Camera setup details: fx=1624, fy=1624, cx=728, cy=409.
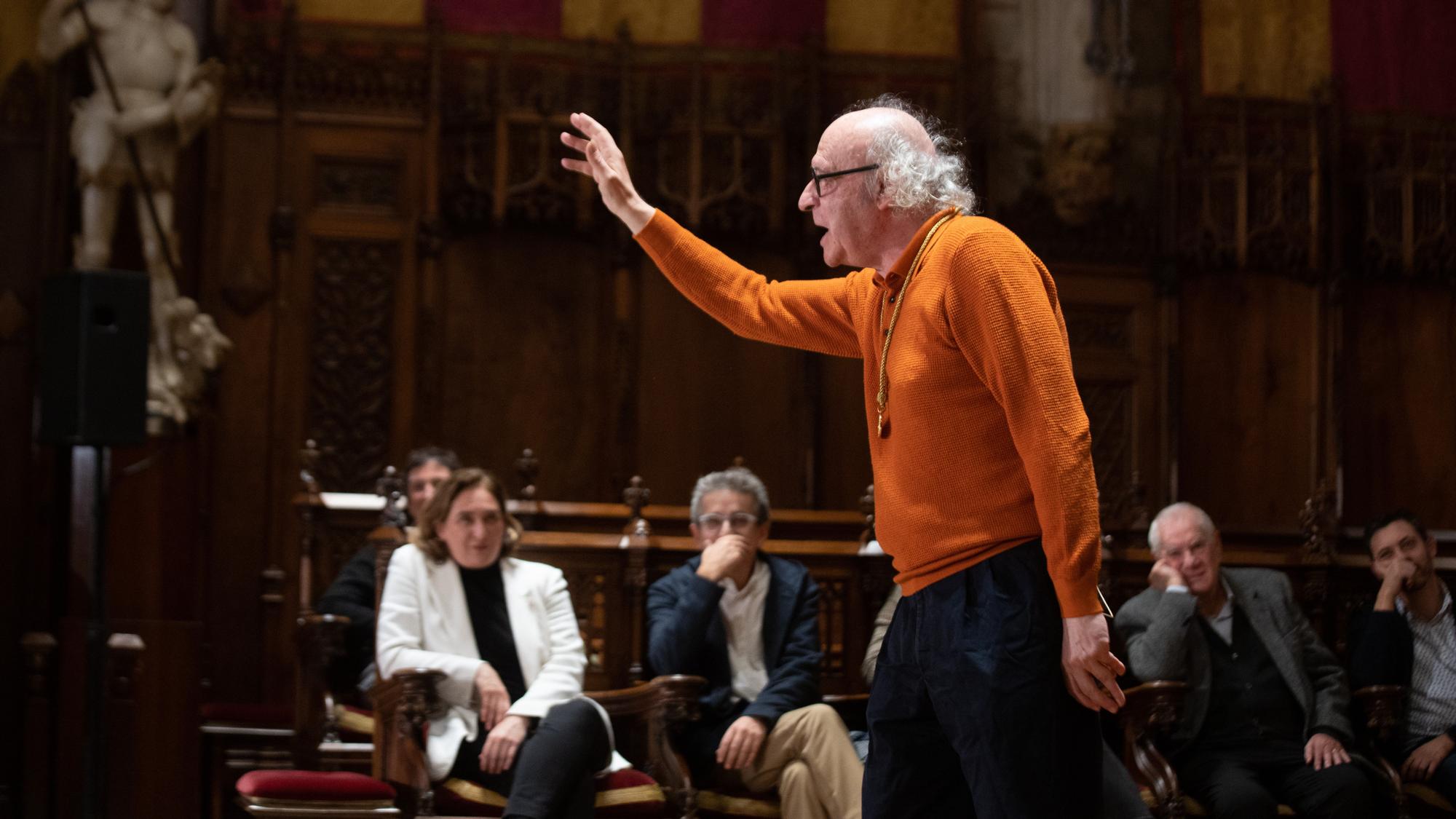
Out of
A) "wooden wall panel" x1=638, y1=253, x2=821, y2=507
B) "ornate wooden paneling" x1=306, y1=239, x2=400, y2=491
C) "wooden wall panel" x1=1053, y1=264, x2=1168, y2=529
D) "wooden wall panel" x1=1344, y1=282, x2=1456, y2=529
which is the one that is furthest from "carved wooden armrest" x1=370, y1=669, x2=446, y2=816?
"wooden wall panel" x1=1344, y1=282, x2=1456, y2=529

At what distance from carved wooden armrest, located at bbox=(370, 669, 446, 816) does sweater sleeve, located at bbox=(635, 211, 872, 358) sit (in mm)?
1699

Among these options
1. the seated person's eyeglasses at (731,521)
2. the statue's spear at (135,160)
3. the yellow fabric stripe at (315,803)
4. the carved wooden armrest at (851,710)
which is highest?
the statue's spear at (135,160)

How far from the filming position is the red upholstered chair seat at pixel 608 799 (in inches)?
152

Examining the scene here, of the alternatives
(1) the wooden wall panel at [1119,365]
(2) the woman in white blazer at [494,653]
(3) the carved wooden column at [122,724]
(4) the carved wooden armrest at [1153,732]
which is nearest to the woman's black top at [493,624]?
(2) the woman in white blazer at [494,653]

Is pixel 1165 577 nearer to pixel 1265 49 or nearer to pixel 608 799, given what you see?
pixel 608 799

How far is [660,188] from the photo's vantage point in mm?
7238

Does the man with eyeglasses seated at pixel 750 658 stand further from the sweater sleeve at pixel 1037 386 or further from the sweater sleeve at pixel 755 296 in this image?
the sweater sleeve at pixel 1037 386

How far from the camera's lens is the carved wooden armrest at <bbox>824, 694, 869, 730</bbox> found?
4.13m

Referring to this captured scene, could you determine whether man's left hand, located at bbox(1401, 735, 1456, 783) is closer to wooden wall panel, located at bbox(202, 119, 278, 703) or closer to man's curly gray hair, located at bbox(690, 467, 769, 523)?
man's curly gray hair, located at bbox(690, 467, 769, 523)

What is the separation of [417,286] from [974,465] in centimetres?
552

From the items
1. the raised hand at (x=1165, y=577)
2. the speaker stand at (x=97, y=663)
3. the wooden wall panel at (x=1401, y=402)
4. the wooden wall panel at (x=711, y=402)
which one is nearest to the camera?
the speaker stand at (x=97, y=663)

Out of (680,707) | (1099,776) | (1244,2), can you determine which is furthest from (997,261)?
(1244,2)

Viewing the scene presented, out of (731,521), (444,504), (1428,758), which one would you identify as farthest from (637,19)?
(1428,758)

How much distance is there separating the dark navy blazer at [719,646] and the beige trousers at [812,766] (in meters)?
0.07
